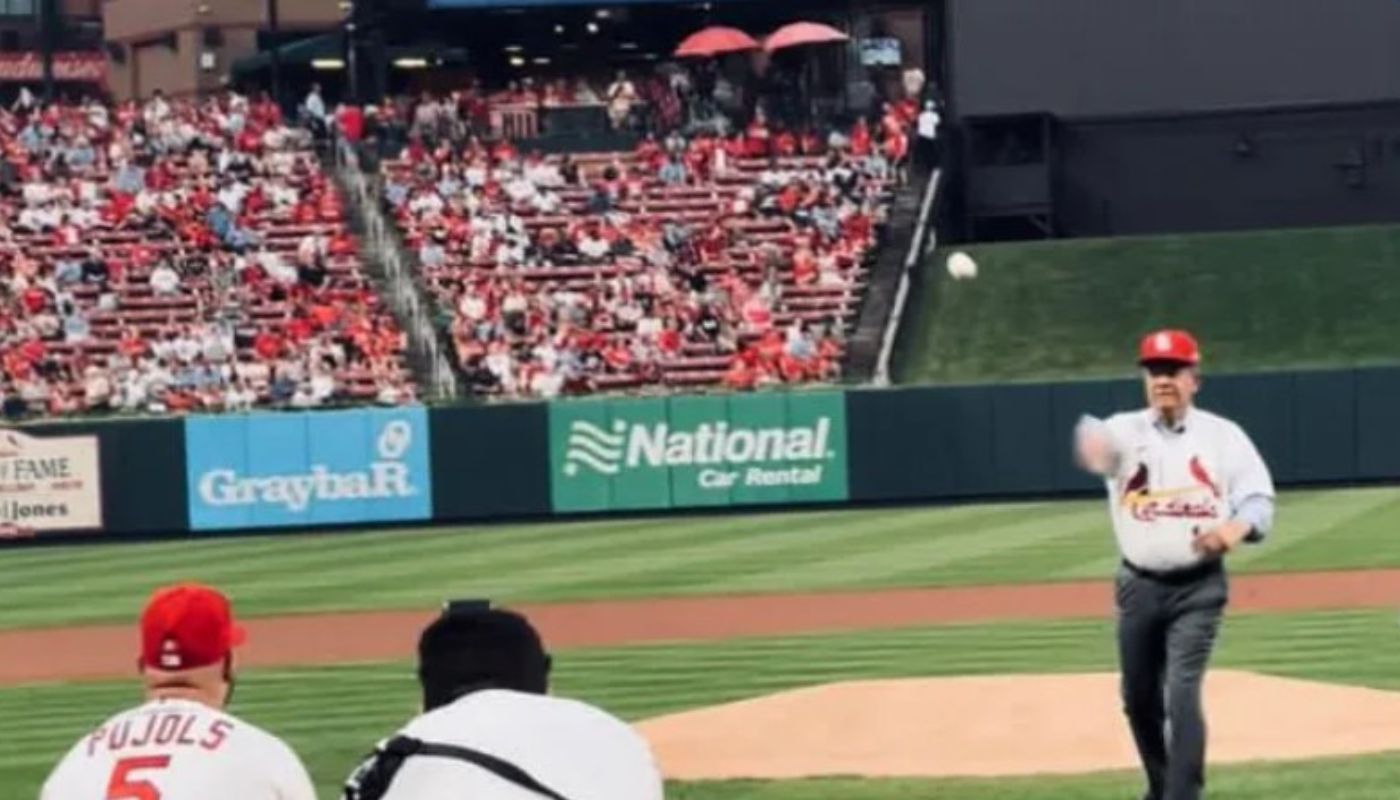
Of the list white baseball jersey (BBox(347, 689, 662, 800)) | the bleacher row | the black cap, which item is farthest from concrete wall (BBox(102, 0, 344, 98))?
white baseball jersey (BBox(347, 689, 662, 800))

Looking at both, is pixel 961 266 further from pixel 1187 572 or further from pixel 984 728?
pixel 1187 572

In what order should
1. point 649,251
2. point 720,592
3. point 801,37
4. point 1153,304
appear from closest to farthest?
point 720,592, point 649,251, point 1153,304, point 801,37

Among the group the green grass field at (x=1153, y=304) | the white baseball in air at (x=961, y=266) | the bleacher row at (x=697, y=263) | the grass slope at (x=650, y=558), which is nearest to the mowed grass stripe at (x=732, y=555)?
the grass slope at (x=650, y=558)

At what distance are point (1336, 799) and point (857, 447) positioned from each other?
2169 cm

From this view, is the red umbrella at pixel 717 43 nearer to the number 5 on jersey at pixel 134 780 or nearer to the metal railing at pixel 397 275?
the metal railing at pixel 397 275

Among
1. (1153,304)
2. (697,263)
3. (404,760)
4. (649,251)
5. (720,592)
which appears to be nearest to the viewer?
(404,760)

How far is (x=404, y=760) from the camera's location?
14.8 feet

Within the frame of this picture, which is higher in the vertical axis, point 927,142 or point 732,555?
point 927,142

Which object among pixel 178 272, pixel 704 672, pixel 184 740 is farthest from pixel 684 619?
pixel 178 272

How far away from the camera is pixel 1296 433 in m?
32.1

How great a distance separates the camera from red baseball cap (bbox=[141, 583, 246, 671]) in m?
4.98

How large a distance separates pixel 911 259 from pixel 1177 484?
29.2 meters

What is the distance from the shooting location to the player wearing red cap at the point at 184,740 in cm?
480

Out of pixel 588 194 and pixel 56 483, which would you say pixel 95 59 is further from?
pixel 56 483
